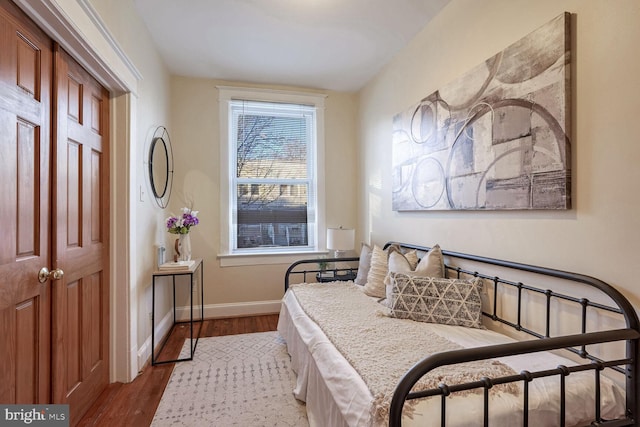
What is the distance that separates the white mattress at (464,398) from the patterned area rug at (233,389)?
27cm

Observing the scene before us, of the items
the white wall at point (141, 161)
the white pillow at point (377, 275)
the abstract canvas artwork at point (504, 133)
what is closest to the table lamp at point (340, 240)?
the white pillow at point (377, 275)

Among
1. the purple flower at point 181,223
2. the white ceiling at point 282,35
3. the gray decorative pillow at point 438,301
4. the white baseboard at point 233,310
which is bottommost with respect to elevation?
the white baseboard at point 233,310

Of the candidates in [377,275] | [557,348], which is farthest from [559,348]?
[377,275]

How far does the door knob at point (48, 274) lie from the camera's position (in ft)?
4.69

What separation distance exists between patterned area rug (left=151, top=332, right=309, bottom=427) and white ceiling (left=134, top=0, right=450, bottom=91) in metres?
2.67

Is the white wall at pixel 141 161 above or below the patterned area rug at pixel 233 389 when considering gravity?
above

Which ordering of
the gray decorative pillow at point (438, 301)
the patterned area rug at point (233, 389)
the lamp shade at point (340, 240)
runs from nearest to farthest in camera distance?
1. the patterned area rug at point (233, 389)
2. the gray decorative pillow at point (438, 301)
3. the lamp shade at point (340, 240)

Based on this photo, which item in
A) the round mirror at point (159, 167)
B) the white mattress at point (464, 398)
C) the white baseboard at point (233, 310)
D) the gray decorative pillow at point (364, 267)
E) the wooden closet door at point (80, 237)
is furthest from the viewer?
the white baseboard at point (233, 310)

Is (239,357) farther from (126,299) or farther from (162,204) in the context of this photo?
(162,204)

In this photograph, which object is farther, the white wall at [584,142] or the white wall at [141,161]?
the white wall at [141,161]

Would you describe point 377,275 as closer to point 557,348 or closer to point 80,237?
point 557,348

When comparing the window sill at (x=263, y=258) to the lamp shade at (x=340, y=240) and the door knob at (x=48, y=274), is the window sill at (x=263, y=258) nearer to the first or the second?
the lamp shade at (x=340, y=240)

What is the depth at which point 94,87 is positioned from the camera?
1.95 metres

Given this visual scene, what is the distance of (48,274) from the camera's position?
148 centimetres
